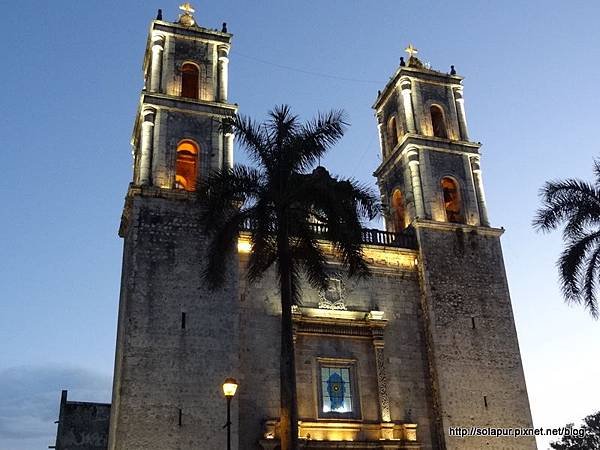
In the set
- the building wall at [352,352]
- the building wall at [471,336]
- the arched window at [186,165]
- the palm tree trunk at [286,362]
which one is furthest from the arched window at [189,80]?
the palm tree trunk at [286,362]

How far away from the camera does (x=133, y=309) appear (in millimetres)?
20766

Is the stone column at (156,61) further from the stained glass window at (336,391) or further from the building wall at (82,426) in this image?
the building wall at (82,426)

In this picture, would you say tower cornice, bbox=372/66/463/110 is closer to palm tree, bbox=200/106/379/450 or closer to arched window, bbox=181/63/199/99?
arched window, bbox=181/63/199/99

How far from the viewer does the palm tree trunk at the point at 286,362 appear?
14844 mm

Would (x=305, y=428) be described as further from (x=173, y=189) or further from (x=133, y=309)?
(x=173, y=189)

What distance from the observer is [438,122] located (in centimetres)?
2931

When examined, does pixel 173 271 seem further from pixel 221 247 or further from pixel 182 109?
pixel 182 109

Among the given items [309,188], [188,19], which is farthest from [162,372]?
[188,19]

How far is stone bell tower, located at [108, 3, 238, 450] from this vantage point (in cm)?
1980

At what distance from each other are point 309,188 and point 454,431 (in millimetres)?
10413

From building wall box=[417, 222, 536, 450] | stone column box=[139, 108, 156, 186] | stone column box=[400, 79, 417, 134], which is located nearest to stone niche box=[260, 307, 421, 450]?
building wall box=[417, 222, 536, 450]

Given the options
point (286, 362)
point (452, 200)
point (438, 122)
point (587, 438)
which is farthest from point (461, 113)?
point (587, 438)

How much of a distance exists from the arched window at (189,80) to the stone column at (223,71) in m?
0.95

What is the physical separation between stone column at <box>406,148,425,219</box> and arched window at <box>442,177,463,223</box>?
1277 mm
